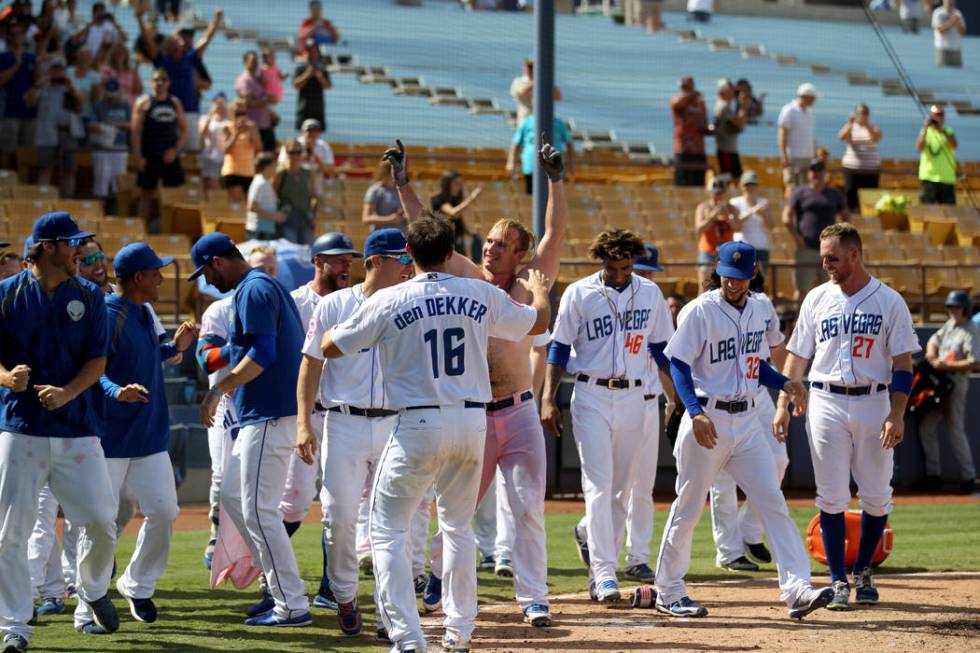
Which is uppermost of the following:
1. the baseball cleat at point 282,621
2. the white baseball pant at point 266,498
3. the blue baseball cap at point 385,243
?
the blue baseball cap at point 385,243

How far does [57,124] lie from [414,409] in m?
11.8

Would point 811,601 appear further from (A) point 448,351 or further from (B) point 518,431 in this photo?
(A) point 448,351

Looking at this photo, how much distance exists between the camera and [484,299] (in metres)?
6.39

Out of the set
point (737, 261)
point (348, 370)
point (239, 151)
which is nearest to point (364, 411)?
point (348, 370)

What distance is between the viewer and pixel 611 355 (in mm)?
8453

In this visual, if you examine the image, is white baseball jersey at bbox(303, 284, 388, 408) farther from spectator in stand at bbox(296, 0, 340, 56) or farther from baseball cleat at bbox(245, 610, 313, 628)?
spectator in stand at bbox(296, 0, 340, 56)

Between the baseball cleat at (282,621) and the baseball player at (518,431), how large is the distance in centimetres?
106

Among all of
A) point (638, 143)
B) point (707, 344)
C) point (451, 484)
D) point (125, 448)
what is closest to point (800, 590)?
point (707, 344)

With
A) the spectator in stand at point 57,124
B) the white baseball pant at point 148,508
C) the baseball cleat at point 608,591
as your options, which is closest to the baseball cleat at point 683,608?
the baseball cleat at point 608,591

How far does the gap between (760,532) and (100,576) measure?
475 cm

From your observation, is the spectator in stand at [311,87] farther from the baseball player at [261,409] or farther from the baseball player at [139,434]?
the baseball player at [261,409]

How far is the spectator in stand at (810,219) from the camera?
15.8 m

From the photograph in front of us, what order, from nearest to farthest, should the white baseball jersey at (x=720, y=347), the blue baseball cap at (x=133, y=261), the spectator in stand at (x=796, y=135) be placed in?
the blue baseball cap at (x=133, y=261) < the white baseball jersey at (x=720, y=347) < the spectator in stand at (x=796, y=135)

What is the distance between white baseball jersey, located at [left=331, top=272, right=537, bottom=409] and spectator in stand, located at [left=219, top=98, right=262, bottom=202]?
35.0 ft
